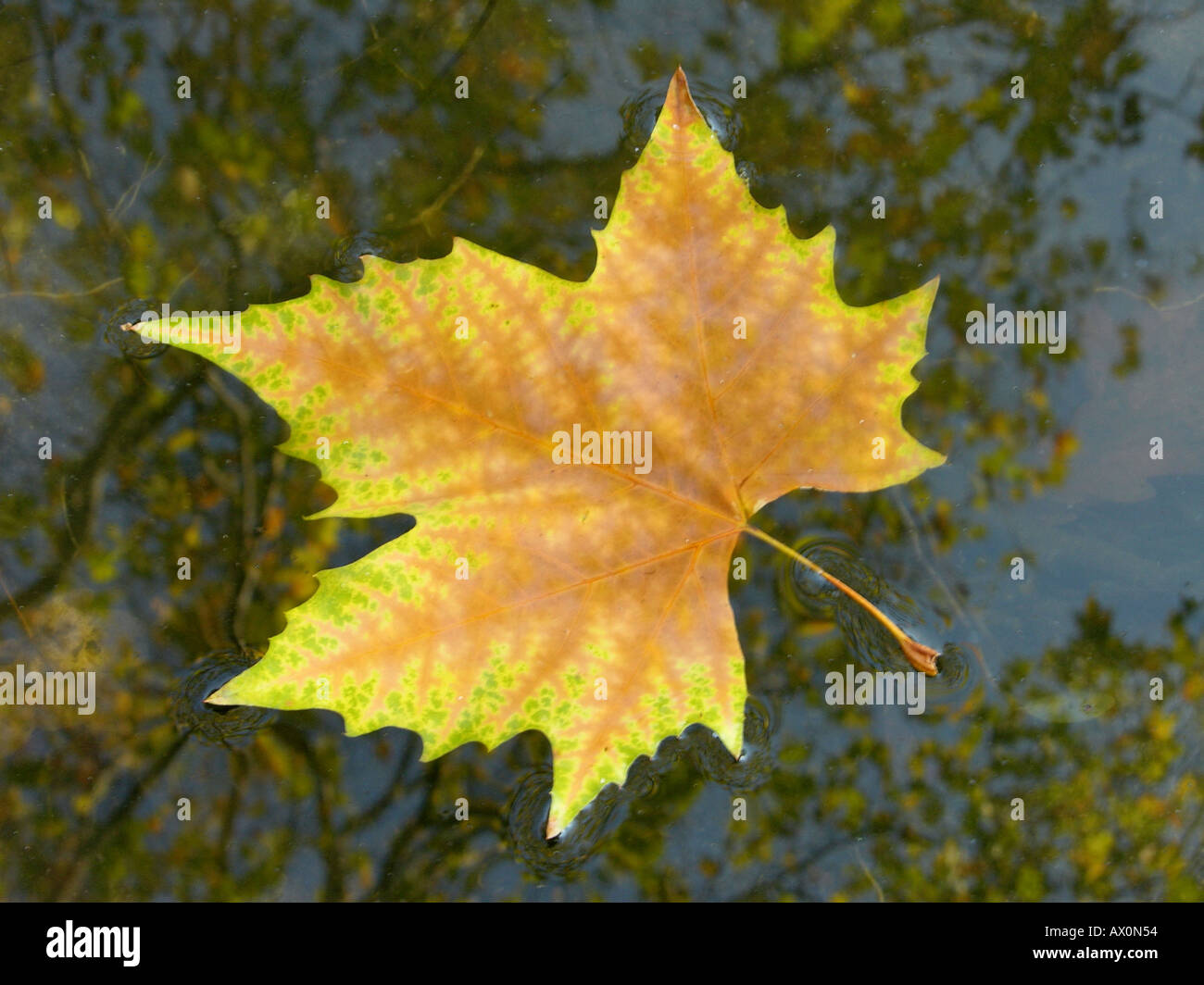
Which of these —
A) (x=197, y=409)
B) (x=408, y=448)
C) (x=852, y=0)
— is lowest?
(x=408, y=448)

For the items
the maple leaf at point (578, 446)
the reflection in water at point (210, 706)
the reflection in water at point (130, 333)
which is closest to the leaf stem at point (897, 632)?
the maple leaf at point (578, 446)

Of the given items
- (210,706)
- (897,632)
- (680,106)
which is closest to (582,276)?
(680,106)

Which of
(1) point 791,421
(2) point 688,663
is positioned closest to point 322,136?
(1) point 791,421

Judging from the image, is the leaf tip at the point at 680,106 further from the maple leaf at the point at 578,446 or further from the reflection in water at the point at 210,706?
the reflection in water at the point at 210,706

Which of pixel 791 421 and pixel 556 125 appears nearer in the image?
pixel 791 421

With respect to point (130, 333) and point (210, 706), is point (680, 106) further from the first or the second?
point (210, 706)

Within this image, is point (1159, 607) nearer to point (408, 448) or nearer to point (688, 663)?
point (688, 663)
